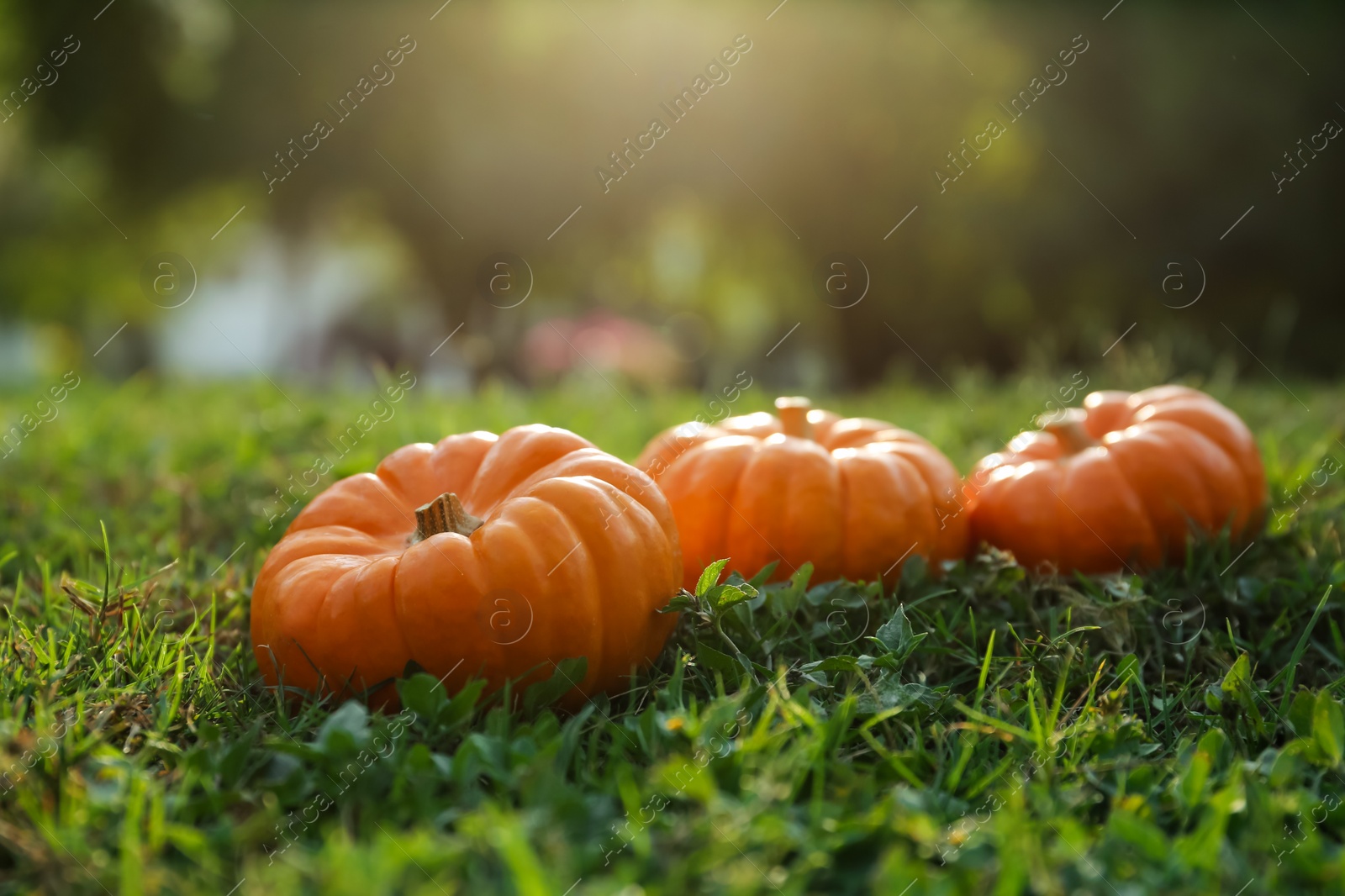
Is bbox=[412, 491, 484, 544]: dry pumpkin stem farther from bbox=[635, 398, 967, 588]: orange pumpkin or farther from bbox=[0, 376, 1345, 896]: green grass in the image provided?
bbox=[635, 398, 967, 588]: orange pumpkin

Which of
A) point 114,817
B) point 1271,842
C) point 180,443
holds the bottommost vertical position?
point 1271,842

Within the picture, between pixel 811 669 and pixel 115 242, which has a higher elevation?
pixel 115 242

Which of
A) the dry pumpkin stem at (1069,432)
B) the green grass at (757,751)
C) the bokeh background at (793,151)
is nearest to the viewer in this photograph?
the green grass at (757,751)

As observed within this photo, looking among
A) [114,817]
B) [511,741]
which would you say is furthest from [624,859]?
[114,817]

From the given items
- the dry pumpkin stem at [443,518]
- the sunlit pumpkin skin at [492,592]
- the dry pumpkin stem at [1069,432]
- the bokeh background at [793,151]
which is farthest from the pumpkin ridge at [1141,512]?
the bokeh background at [793,151]

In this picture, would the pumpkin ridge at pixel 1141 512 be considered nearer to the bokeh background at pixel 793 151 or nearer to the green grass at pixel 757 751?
the green grass at pixel 757 751

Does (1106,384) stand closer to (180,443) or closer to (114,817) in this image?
(180,443)

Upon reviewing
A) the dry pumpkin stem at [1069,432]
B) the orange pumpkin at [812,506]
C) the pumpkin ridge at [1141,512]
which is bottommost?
the pumpkin ridge at [1141,512]
